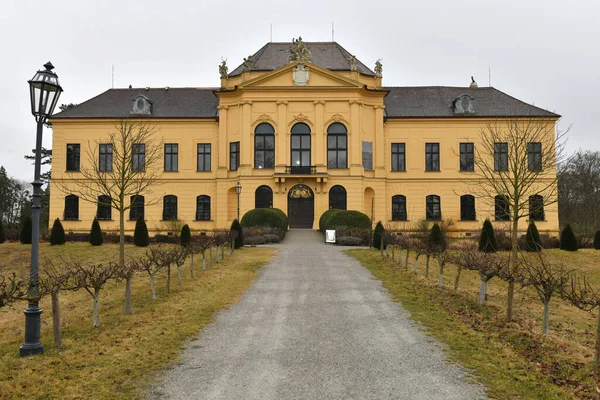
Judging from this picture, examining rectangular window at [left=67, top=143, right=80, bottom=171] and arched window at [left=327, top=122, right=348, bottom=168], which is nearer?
arched window at [left=327, top=122, right=348, bottom=168]

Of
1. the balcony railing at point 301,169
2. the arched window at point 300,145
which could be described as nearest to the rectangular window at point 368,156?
the balcony railing at point 301,169

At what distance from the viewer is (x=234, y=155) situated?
37.6 metres

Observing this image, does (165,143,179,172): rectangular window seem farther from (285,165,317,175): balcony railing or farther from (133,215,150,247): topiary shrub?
(133,215,150,247): topiary shrub

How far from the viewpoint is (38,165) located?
8148 mm

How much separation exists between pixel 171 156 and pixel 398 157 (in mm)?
18549

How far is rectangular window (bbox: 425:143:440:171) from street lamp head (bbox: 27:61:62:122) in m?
34.0

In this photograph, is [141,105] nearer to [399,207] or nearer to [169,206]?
[169,206]

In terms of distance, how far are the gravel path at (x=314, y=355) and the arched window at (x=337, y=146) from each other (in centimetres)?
2322

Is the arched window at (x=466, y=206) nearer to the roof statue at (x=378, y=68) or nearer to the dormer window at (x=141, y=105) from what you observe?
the roof statue at (x=378, y=68)

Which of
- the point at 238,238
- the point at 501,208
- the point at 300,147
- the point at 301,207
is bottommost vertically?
the point at 238,238

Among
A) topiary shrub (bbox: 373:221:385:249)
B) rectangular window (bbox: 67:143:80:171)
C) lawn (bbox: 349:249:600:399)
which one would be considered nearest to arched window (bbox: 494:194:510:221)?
lawn (bbox: 349:249:600:399)

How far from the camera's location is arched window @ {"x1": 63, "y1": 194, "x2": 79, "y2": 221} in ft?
126

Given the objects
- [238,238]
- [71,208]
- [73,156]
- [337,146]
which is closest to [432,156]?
[337,146]

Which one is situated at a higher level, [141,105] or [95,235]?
[141,105]
